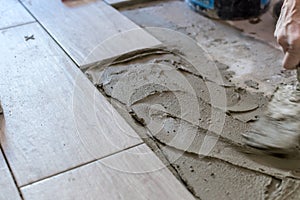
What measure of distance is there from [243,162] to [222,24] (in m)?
0.87

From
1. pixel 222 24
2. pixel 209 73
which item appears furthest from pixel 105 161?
pixel 222 24

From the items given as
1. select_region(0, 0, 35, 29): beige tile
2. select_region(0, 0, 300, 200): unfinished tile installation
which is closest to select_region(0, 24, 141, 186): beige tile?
select_region(0, 0, 300, 200): unfinished tile installation

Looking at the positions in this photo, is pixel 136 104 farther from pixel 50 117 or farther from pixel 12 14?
pixel 12 14

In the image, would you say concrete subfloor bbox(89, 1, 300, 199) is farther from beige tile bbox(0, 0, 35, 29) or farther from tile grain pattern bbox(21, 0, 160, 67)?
beige tile bbox(0, 0, 35, 29)

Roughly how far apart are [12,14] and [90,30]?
405 mm

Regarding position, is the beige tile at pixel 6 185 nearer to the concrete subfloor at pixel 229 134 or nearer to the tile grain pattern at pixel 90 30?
the concrete subfloor at pixel 229 134

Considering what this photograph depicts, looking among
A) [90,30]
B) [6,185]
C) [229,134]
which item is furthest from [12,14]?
[229,134]

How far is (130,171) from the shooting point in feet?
3.89

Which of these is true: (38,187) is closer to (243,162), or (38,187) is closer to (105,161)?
(105,161)

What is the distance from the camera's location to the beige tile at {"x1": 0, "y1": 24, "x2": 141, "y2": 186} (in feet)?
4.06

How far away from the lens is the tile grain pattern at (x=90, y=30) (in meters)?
1.73

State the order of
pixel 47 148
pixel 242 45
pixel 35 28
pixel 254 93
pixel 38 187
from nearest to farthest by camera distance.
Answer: pixel 38 187 → pixel 47 148 → pixel 254 93 → pixel 242 45 → pixel 35 28

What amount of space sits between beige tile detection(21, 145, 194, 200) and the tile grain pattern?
551mm

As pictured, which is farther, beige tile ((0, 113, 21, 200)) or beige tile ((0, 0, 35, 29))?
beige tile ((0, 0, 35, 29))
